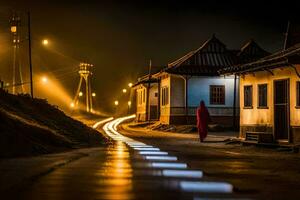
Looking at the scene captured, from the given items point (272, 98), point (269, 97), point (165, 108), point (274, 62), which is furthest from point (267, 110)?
point (165, 108)

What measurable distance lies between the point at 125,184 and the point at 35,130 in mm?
11667

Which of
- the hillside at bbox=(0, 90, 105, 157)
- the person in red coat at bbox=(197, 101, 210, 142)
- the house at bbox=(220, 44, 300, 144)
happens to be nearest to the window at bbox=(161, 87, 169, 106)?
the hillside at bbox=(0, 90, 105, 157)

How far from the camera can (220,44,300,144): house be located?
23984mm

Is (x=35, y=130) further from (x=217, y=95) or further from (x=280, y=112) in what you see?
(x=217, y=95)

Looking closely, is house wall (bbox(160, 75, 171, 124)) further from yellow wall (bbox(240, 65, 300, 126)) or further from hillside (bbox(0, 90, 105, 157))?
yellow wall (bbox(240, 65, 300, 126))

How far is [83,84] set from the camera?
102625mm

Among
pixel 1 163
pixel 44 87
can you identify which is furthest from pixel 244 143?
pixel 44 87

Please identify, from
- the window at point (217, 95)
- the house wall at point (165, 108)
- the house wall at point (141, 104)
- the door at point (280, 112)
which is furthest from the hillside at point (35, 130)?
the house wall at point (141, 104)

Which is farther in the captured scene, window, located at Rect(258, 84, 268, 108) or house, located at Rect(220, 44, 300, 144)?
window, located at Rect(258, 84, 268, 108)

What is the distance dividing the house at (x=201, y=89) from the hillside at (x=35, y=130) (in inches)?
714

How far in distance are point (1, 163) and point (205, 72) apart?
34424mm

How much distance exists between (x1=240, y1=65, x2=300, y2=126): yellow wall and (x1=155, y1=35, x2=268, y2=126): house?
58.7 feet

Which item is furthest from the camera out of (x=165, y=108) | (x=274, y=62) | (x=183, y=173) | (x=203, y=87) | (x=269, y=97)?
(x=165, y=108)

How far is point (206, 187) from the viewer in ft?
34.6
